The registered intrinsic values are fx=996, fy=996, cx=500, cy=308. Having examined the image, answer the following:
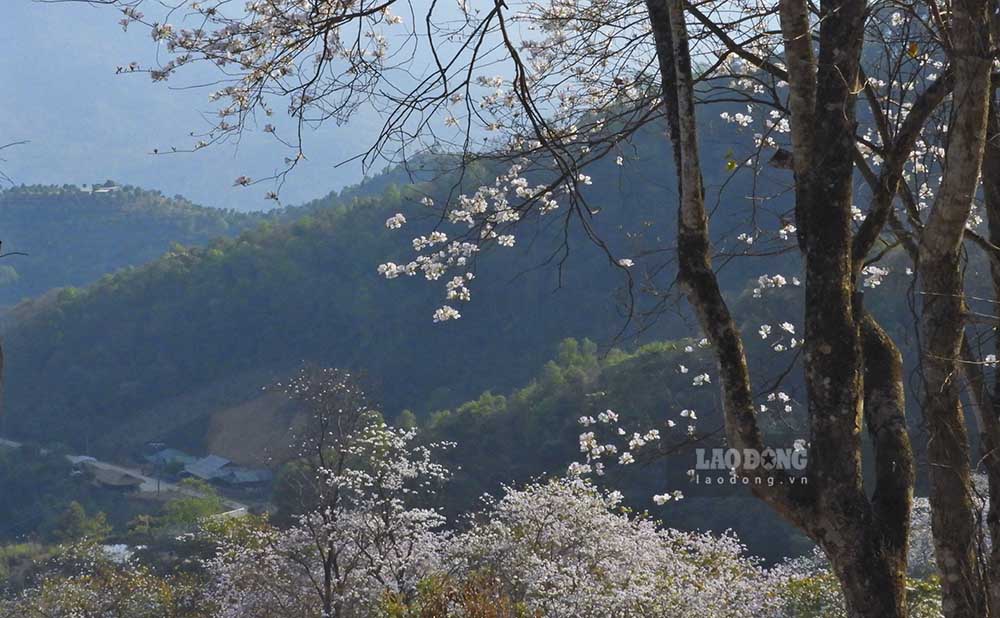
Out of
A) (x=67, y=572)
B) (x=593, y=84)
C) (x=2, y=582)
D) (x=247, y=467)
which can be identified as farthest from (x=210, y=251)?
(x=593, y=84)

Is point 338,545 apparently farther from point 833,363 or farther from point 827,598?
point 833,363

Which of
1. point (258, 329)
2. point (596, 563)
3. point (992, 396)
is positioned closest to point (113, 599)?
point (596, 563)

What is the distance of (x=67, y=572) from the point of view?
17578mm

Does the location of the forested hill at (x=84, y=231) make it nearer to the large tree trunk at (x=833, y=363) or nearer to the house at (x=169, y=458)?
the house at (x=169, y=458)

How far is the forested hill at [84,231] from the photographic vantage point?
2544 inches

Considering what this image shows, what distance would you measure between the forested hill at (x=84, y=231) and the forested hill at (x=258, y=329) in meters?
18.1

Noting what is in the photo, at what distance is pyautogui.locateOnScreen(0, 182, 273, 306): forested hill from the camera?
212 feet

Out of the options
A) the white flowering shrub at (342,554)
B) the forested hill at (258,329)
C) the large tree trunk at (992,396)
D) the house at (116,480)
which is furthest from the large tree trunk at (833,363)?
the house at (116,480)

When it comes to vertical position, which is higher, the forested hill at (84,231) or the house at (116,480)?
the forested hill at (84,231)

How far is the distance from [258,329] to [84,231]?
2994 centimetres

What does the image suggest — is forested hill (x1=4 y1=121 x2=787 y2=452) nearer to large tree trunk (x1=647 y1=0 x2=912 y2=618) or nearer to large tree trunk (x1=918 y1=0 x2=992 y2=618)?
large tree trunk (x1=918 y1=0 x2=992 y2=618)

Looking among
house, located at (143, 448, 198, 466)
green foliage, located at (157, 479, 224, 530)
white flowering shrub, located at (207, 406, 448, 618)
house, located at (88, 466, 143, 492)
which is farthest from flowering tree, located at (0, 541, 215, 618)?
house, located at (143, 448, 198, 466)

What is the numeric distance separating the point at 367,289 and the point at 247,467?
858 centimetres

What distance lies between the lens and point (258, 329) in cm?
4350
